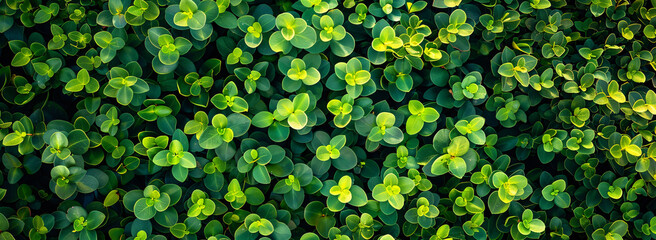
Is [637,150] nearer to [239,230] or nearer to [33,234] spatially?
[239,230]

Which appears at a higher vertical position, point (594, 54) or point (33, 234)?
point (594, 54)

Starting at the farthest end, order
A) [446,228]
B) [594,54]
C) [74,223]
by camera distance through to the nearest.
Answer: [594,54] < [446,228] < [74,223]

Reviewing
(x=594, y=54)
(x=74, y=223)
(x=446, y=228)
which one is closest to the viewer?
(x=74, y=223)

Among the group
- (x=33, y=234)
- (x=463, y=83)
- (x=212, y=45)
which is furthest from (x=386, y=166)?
(x=33, y=234)

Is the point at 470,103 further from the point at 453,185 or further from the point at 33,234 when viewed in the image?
the point at 33,234

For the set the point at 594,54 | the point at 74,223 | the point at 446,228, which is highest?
the point at 594,54

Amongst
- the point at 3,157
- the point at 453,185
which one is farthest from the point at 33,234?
the point at 453,185

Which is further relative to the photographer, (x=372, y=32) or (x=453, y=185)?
(x=453, y=185)
